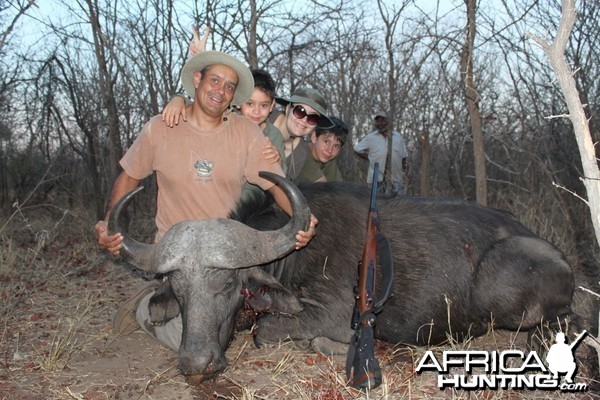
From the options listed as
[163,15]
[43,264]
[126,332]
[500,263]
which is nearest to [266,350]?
[126,332]

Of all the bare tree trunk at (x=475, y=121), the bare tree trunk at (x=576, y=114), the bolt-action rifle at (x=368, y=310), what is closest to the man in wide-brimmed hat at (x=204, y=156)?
the bolt-action rifle at (x=368, y=310)

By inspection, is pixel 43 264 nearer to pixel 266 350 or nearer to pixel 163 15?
pixel 266 350

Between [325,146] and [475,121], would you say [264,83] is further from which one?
[475,121]

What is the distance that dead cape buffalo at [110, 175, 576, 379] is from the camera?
3.95 meters

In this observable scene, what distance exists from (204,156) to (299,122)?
1575mm

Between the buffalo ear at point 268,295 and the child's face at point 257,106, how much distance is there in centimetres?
177

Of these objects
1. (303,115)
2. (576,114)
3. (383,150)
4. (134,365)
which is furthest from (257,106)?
(383,150)

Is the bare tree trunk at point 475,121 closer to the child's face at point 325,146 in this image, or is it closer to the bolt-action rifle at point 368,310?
the child's face at point 325,146

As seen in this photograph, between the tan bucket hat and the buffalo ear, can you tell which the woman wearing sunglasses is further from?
the buffalo ear

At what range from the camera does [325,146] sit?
20.5 ft

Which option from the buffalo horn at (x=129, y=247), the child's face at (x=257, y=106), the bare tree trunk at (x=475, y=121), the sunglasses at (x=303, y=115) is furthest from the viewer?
the bare tree trunk at (x=475, y=121)

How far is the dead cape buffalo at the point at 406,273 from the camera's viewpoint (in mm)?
3945

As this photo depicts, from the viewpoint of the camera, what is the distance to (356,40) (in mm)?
10250

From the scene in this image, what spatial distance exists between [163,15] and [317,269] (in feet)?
21.4
